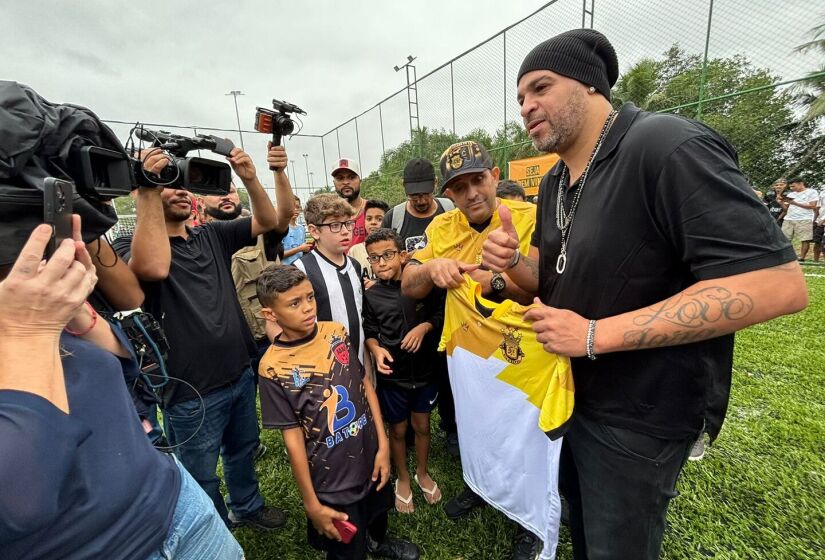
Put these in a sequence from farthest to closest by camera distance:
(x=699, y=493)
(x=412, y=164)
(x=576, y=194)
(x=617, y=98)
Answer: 1. (x=617, y=98)
2. (x=412, y=164)
3. (x=699, y=493)
4. (x=576, y=194)

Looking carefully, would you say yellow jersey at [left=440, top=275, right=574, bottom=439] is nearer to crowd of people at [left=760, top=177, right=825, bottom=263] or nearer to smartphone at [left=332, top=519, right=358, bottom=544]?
smartphone at [left=332, top=519, right=358, bottom=544]

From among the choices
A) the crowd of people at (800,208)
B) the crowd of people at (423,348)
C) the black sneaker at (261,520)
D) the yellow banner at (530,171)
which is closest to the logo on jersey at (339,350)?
the crowd of people at (423,348)

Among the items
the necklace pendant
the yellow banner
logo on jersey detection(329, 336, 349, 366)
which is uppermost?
the yellow banner

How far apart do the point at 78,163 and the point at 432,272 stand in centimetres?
150

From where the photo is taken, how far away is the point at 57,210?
844mm

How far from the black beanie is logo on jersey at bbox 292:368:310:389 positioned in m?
1.68

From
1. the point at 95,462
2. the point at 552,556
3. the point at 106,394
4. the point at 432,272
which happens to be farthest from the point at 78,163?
the point at 552,556

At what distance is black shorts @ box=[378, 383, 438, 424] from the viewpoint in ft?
8.61

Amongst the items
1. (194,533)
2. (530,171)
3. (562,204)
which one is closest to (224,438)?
(194,533)

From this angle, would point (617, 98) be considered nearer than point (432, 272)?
No

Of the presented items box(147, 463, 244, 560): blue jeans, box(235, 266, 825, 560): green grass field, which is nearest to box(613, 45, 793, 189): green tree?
box(235, 266, 825, 560): green grass field

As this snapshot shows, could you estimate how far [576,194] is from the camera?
1.47 meters

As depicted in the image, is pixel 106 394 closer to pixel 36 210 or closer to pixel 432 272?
pixel 36 210

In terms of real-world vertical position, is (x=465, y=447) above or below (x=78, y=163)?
below
